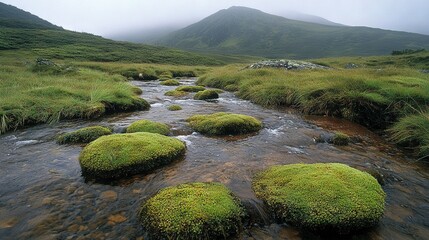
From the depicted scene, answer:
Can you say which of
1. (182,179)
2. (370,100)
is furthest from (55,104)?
(370,100)

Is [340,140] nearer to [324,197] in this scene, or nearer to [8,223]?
[324,197]

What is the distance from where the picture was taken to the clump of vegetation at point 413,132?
9.88m

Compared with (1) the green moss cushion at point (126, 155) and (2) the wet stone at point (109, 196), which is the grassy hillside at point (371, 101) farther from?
(2) the wet stone at point (109, 196)

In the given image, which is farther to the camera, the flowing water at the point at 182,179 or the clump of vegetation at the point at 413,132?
the clump of vegetation at the point at 413,132

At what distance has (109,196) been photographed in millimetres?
6645

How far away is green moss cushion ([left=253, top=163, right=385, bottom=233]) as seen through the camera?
17.7 ft

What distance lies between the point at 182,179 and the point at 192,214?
2162 millimetres

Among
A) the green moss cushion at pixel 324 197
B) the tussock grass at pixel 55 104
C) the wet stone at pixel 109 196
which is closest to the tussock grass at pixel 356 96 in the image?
the green moss cushion at pixel 324 197

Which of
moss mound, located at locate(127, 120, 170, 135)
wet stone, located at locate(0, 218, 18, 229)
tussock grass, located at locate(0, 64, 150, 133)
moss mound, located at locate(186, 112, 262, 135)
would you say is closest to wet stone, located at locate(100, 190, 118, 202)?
wet stone, located at locate(0, 218, 18, 229)

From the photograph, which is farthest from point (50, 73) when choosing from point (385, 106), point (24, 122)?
point (385, 106)

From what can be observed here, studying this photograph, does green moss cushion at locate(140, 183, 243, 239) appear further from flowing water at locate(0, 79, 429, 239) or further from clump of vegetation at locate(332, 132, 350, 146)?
clump of vegetation at locate(332, 132, 350, 146)

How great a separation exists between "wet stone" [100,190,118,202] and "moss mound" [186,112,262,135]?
5.38 m

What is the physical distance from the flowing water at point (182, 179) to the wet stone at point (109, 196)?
21mm

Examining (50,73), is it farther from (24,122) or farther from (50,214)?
A: (50,214)
